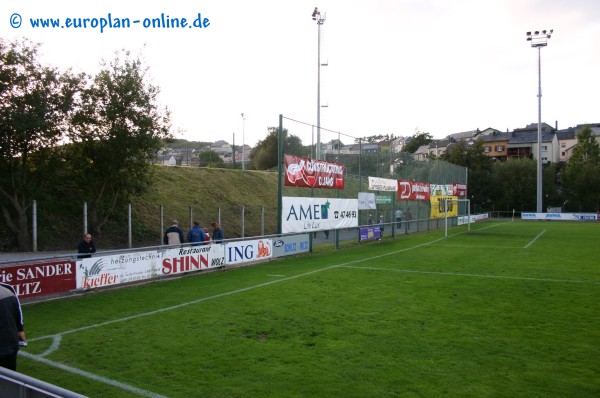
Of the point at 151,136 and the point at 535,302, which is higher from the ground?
the point at 151,136

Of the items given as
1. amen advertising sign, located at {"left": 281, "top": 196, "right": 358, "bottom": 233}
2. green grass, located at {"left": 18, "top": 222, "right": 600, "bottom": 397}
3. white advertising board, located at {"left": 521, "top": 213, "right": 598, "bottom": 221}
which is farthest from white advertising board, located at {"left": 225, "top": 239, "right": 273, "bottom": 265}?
white advertising board, located at {"left": 521, "top": 213, "right": 598, "bottom": 221}

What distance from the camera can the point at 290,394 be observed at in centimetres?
565

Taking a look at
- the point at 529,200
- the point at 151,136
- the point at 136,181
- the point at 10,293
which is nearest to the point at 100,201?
the point at 136,181

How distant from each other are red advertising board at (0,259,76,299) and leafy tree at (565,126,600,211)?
69021 millimetres

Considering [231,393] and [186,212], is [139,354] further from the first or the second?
[186,212]

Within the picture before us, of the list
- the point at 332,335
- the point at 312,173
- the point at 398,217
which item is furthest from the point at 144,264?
the point at 398,217

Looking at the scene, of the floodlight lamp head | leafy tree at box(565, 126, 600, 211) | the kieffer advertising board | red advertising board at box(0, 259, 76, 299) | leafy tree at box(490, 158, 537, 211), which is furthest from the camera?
leafy tree at box(490, 158, 537, 211)

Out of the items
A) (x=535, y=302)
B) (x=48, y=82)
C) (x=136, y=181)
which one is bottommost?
(x=535, y=302)

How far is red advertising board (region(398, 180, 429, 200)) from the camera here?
32812mm

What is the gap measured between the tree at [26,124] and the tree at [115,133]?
891 mm

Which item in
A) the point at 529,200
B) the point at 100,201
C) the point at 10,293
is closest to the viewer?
the point at 10,293

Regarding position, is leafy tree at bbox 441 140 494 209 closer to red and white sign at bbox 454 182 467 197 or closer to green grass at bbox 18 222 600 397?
red and white sign at bbox 454 182 467 197

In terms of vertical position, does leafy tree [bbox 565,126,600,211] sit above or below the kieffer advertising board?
above

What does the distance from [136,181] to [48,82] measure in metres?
6.06
